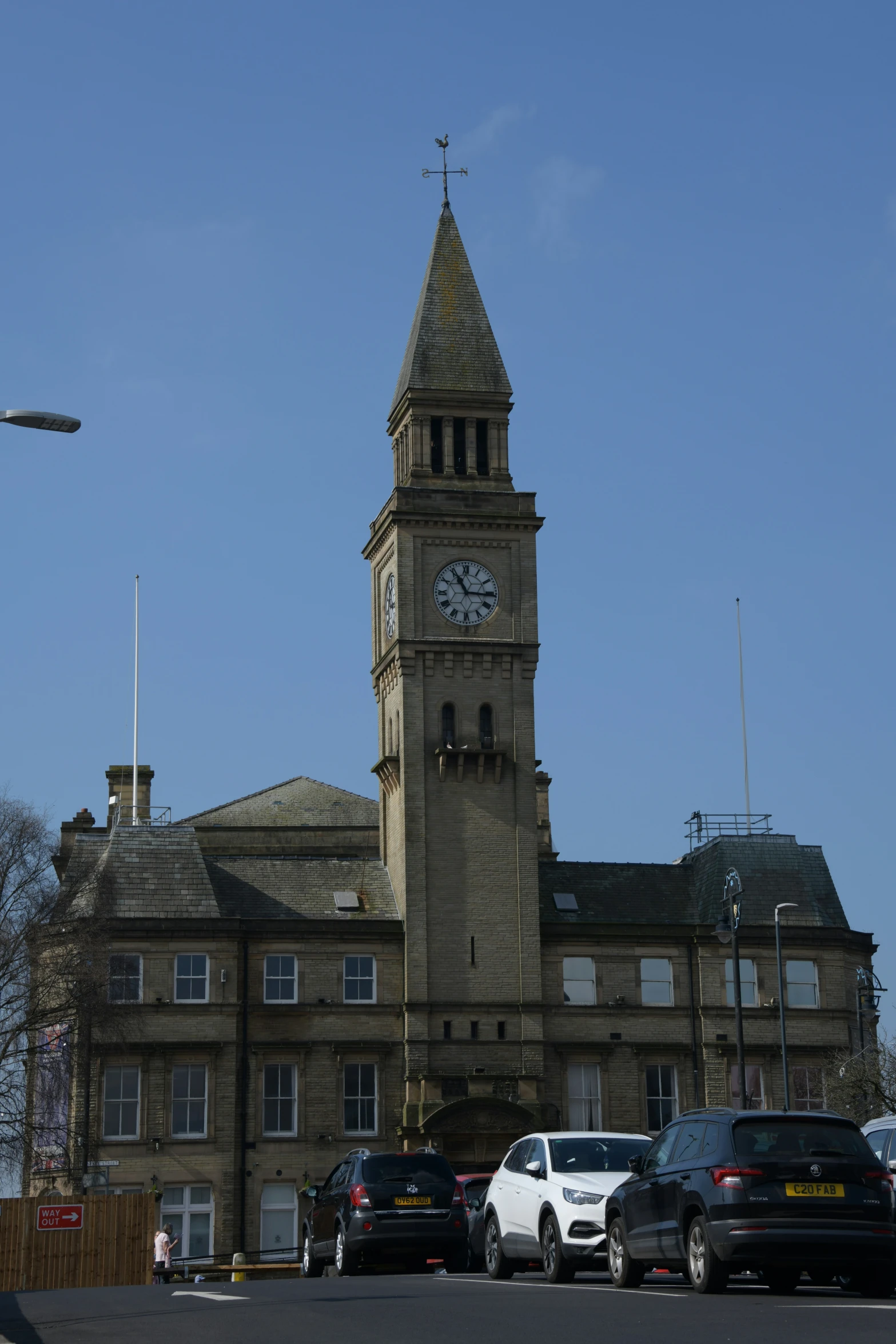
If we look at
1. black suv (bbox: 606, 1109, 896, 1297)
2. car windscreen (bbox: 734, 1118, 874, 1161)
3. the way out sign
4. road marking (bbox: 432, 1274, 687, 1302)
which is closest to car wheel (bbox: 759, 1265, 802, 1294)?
black suv (bbox: 606, 1109, 896, 1297)

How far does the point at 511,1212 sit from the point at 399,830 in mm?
40219

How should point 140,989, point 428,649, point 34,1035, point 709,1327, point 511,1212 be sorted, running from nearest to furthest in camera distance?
point 709,1327 < point 511,1212 < point 34,1035 < point 140,989 < point 428,649

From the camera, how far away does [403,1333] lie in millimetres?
16203

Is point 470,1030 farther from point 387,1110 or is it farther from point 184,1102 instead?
point 184,1102

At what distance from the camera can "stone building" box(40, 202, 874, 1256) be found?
203 ft

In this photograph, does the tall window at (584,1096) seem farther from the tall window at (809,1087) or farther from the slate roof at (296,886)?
the slate roof at (296,886)

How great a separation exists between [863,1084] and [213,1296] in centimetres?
3901

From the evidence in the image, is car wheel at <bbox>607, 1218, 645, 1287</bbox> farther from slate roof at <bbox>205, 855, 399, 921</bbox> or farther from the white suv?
slate roof at <bbox>205, 855, 399, 921</bbox>

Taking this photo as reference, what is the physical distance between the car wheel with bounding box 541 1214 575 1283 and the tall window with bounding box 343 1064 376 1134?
38501mm

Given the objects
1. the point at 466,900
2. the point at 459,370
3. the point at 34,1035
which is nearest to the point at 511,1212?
the point at 34,1035

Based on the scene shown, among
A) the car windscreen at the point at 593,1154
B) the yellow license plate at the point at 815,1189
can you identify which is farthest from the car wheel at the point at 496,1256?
the yellow license plate at the point at 815,1189

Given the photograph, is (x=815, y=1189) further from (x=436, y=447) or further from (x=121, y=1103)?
(x=436, y=447)

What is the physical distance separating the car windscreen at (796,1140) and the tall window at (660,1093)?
46068 millimetres

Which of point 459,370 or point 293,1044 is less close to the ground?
point 459,370
